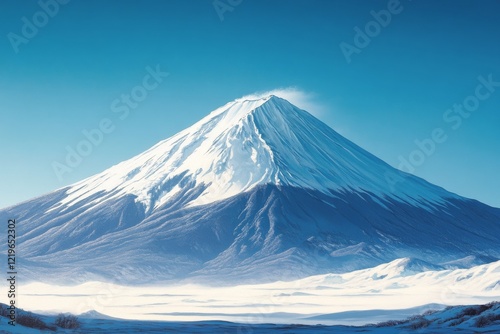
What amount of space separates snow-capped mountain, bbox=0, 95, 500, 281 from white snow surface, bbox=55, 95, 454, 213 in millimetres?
353

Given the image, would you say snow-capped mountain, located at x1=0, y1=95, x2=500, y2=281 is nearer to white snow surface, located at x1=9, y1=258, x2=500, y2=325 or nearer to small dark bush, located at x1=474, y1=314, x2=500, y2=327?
white snow surface, located at x1=9, y1=258, x2=500, y2=325

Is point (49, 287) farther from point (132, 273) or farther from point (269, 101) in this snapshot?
point (269, 101)

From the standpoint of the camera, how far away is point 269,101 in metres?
177

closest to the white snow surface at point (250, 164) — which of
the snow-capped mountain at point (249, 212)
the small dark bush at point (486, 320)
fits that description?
the snow-capped mountain at point (249, 212)

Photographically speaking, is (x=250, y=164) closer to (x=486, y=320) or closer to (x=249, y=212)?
(x=249, y=212)

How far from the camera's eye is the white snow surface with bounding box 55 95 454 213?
5714 inches

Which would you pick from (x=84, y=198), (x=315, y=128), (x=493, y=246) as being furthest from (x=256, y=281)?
(x=315, y=128)

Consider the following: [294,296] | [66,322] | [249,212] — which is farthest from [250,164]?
[66,322]

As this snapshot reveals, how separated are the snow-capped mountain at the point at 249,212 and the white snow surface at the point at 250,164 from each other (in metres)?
0.35

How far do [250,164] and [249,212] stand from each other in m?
16.6

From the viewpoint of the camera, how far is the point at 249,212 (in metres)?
134

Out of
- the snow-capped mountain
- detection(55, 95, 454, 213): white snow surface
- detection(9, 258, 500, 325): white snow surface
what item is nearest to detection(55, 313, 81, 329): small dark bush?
detection(9, 258, 500, 325): white snow surface

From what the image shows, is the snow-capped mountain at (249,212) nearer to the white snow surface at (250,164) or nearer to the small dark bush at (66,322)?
the white snow surface at (250,164)

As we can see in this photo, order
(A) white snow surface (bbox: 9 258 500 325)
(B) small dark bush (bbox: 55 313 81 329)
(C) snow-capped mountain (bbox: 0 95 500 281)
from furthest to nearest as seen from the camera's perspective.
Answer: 1. (C) snow-capped mountain (bbox: 0 95 500 281)
2. (A) white snow surface (bbox: 9 258 500 325)
3. (B) small dark bush (bbox: 55 313 81 329)
